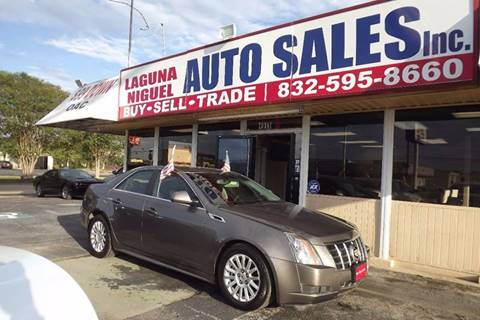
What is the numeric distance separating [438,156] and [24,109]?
3079cm

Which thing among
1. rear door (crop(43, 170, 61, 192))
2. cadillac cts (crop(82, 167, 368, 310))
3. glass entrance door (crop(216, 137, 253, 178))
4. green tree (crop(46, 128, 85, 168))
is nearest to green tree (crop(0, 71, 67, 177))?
green tree (crop(46, 128, 85, 168))

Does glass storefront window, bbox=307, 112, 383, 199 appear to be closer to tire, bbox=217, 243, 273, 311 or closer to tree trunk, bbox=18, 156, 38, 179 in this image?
tire, bbox=217, 243, 273, 311

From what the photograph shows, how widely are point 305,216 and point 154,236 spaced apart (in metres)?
2.02

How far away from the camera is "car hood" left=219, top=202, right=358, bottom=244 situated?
4.95 metres

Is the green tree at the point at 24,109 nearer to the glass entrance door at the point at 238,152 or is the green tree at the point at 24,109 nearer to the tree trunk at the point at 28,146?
the tree trunk at the point at 28,146

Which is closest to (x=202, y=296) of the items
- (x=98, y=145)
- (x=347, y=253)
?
(x=347, y=253)

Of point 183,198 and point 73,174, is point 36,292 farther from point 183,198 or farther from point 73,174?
point 73,174

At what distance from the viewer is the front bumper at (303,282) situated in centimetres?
464

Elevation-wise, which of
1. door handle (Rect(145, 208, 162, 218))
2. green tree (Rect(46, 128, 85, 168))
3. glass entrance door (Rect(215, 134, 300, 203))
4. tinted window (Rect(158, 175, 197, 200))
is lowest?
door handle (Rect(145, 208, 162, 218))

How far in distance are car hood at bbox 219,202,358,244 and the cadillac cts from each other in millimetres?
12

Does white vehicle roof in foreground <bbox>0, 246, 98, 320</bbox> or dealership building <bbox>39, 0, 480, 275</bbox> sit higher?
dealership building <bbox>39, 0, 480, 275</bbox>

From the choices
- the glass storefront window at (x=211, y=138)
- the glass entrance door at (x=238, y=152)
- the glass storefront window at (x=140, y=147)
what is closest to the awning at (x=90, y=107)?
the glass storefront window at (x=140, y=147)

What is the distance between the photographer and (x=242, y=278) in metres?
5.02

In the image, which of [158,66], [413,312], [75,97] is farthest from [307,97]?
[75,97]
